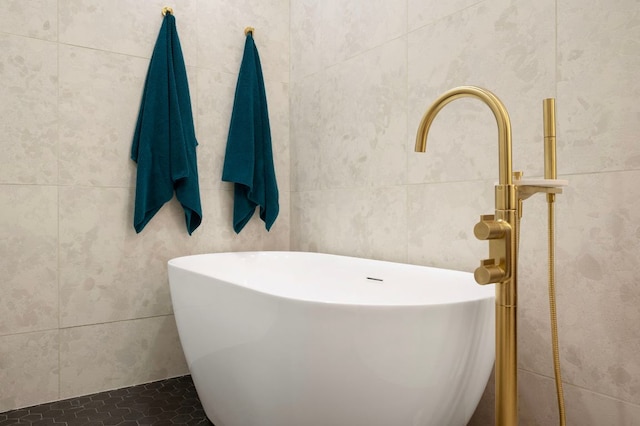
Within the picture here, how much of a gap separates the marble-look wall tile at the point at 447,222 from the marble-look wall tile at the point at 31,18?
1.53m

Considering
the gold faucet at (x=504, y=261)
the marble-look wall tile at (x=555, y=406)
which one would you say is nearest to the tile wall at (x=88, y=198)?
the marble-look wall tile at (x=555, y=406)

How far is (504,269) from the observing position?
0.96 metres

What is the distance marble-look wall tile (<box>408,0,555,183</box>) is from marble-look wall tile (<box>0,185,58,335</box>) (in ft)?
4.67

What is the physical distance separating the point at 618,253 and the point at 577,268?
0.11 meters

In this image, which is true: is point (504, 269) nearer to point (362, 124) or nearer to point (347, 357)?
point (347, 357)

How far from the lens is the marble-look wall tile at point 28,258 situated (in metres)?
1.81

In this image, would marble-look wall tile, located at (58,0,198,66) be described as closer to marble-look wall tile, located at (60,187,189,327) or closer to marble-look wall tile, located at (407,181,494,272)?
marble-look wall tile, located at (60,187,189,327)

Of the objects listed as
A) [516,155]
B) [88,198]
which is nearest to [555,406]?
[516,155]

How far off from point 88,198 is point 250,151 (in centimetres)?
72

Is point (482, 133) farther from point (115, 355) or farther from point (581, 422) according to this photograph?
point (115, 355)

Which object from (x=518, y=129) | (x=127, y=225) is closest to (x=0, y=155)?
(x=127, y=225)

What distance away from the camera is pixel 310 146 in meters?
2.37

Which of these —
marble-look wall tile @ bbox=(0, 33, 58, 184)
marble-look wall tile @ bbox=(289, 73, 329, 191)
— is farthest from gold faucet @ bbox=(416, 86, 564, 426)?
marble-look wall tile @ bbox=(0, 33, 58, 184)

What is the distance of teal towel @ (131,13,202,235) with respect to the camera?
78.9 inches
